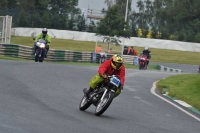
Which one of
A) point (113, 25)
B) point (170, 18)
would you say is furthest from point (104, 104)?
point (113, 25)

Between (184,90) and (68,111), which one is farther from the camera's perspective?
(184,90)

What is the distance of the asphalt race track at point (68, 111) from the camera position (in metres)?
9.70

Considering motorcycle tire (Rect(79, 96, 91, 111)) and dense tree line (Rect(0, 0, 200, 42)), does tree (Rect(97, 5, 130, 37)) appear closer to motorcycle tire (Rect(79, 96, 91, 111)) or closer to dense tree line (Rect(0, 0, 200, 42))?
dense tree line (Rect(0, 0, 200, 42))

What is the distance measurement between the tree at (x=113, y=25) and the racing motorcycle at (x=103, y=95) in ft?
135

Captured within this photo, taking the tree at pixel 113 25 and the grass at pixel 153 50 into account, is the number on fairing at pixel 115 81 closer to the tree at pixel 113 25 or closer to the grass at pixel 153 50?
the tree at pixel 113 25

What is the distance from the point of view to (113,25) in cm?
5378

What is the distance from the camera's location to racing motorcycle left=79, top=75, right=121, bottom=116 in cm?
1177

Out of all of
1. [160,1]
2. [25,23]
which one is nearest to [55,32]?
[25,23]

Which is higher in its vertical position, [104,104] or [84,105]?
[104,104]

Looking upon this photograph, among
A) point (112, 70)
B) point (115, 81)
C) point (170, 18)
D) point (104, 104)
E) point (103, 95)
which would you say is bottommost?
point (104, 104)

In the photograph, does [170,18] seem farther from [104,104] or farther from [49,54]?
[104,104]

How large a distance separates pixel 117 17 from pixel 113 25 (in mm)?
1003

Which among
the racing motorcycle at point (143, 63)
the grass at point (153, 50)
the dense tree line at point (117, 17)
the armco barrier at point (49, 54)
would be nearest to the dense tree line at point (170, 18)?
the dense tree line at point (117, 17)

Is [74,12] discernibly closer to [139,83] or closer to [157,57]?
[157,57]
